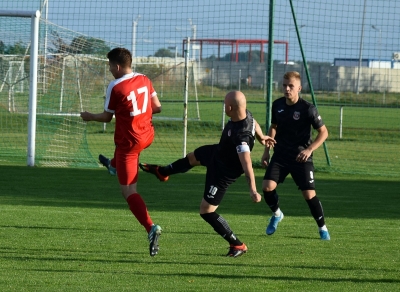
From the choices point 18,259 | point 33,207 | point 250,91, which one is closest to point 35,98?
point 33,207

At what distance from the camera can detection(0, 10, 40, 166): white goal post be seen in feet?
56.2

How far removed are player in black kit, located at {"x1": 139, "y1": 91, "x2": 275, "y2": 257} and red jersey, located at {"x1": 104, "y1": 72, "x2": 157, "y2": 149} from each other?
748 mm

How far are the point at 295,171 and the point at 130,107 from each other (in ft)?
7.62

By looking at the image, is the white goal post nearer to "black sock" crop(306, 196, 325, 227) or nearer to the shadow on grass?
the shadow on grass

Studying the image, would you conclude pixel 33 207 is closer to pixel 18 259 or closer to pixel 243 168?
pixel 18 259

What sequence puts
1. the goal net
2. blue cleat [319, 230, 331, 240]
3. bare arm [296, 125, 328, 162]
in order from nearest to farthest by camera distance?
bare arm [296, 125, 328, 162] → blue cleat [319, 230, 331, 240] → the goal net

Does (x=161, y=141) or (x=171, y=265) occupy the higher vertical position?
(x=171, y=265)

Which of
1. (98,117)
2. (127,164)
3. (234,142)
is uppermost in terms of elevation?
(98,117)

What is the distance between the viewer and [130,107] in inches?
314

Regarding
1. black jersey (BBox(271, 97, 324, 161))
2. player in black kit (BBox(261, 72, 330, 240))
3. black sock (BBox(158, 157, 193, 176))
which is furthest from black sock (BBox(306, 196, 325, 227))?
black sock (BBox(158, 157, 193, 176))

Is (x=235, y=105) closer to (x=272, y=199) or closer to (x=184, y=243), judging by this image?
(x=184, y=243)

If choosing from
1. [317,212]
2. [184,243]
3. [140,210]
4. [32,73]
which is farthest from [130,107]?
[32,73]

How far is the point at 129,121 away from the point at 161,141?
1712 cm

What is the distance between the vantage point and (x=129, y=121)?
802 centimetres
